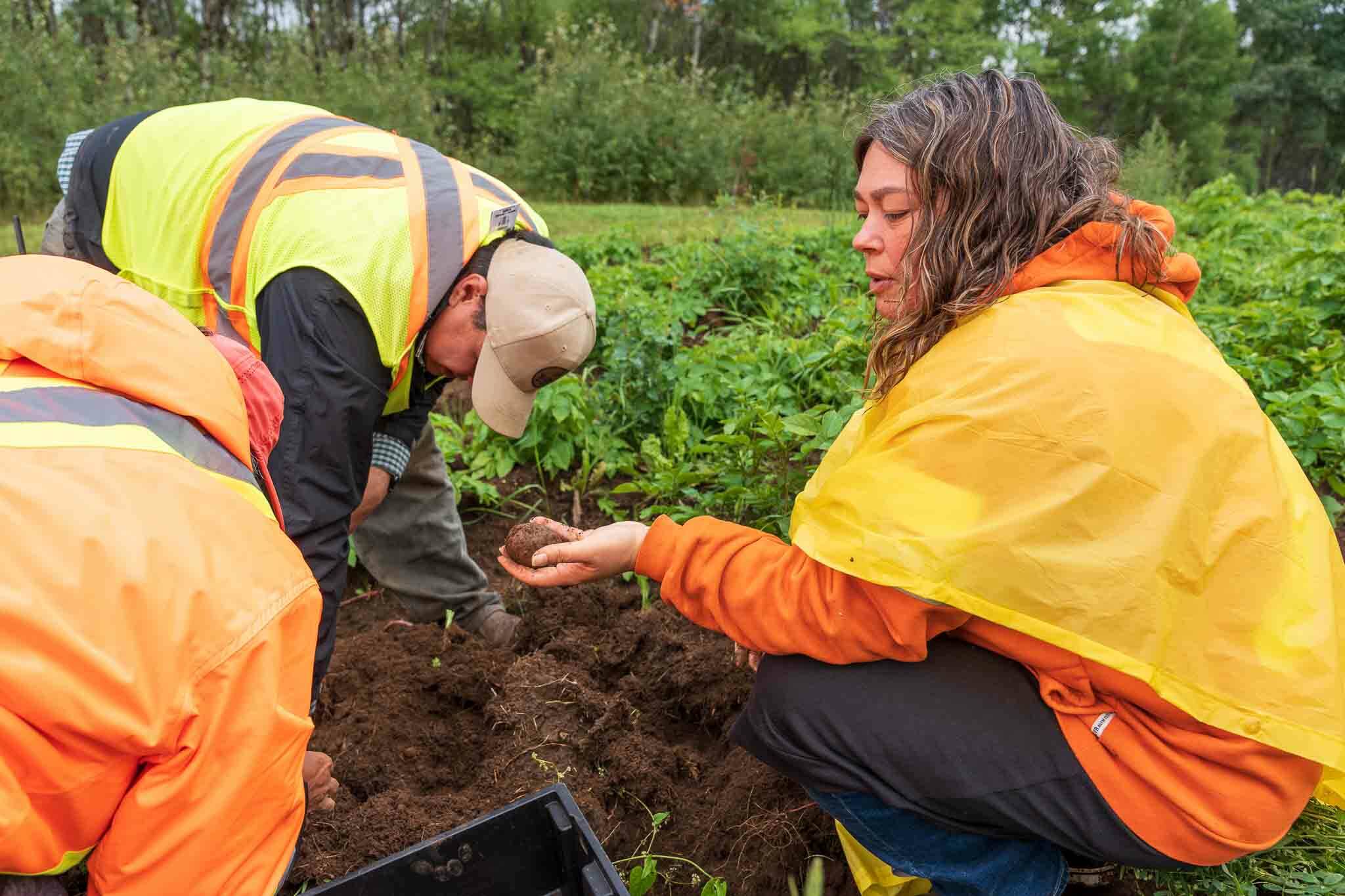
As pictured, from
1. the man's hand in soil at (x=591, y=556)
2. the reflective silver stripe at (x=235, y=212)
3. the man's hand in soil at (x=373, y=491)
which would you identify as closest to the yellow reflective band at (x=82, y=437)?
the man's hand in soil at (x=591, y=556)

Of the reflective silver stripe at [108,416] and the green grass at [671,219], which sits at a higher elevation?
the reflective silver stripe at [108,416]

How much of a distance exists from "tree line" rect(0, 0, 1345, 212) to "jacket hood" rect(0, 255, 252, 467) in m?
1.13

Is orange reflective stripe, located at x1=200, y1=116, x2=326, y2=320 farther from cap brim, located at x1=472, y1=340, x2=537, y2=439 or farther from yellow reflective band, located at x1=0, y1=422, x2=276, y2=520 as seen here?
yellow reflective band, located at x1=0, y1=422, x2=276, y2=520

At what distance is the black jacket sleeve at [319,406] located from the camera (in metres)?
1.97

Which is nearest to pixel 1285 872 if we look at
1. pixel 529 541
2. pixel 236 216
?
pixel 529 541

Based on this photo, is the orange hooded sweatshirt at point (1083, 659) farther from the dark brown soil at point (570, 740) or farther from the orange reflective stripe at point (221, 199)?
the orange reflective stripe at point (221, 199)

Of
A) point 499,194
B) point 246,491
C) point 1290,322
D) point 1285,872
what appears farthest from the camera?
point 1290,322

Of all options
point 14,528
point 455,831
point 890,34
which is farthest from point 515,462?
point 890,34

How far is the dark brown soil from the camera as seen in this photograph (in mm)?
1991

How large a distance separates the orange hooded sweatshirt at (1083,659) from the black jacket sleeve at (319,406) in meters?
0.82

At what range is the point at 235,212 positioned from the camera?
2.21 metres

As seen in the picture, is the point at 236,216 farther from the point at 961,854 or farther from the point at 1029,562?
the point at 961,854

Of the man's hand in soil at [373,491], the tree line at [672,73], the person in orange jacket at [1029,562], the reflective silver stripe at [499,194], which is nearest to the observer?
the person in orange jacket at [1029,562]

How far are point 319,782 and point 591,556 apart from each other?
0.79m
